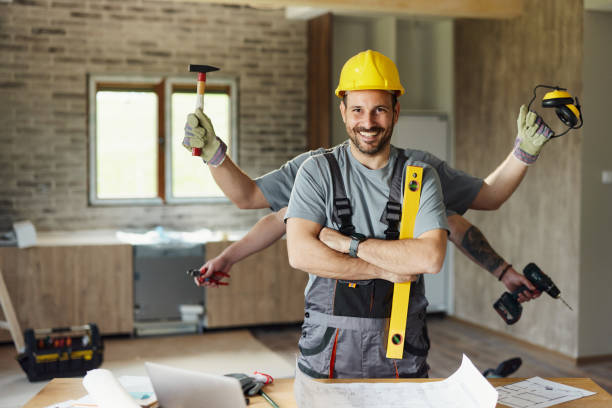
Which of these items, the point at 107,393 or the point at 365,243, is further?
the point at 365,243

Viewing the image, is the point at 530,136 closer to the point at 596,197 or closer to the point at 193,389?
the point at 193,389

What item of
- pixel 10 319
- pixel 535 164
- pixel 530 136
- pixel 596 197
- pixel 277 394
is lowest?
pixel 10 319

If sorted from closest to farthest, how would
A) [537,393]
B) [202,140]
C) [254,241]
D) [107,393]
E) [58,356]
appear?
[107,393], [537,393], [202,140], [254,241], [58,356]

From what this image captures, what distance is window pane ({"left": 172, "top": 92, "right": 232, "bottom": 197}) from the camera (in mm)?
6262

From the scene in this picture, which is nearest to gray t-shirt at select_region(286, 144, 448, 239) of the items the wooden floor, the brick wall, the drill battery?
the wooden floor

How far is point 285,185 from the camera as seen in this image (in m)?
2.45

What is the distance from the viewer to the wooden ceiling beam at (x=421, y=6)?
182 inches

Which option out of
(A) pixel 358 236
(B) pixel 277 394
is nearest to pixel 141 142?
(A) pixel 358 236

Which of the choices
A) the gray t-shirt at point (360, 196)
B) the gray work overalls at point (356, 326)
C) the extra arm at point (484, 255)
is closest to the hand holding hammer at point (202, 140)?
the gray t-shirt at point (360, 196)

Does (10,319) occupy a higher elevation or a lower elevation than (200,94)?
lower

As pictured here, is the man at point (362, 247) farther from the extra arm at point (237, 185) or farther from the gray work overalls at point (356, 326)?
the extra arm at point (237, 185)

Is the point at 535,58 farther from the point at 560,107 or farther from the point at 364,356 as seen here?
the point at 364,356

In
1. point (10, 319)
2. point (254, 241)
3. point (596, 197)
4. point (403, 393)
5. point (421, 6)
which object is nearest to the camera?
point (403, 393)

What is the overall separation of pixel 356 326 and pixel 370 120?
62 cm
